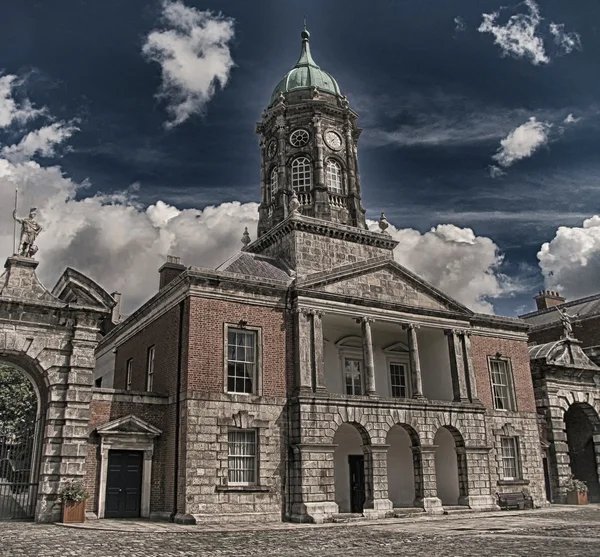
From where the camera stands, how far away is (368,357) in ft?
81.1

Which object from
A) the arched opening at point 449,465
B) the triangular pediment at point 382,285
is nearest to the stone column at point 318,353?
the triangular pediment at point 382,285

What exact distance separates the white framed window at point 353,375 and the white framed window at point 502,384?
6189 mm

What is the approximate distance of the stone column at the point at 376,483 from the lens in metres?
22.6

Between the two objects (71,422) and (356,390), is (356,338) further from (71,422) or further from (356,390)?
(71,422)

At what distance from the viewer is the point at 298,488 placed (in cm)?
2181

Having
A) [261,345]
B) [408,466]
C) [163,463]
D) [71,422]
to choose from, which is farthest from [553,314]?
[71,422]

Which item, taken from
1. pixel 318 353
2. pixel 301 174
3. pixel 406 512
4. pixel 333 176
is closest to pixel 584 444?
pixel 406 512

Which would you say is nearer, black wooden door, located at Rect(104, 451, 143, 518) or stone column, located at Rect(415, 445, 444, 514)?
black wooden door, located at Rect(104, 451, 143, 518)

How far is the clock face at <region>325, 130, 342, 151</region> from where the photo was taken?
31.2 m

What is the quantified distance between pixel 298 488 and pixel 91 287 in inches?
396

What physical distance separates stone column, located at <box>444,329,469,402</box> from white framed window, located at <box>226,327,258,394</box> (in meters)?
9.22

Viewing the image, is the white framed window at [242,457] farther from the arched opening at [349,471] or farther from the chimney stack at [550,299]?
the chimney stack at [550,299]

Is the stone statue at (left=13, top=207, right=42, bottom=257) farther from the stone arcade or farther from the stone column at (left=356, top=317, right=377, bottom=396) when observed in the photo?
the stone column at (left=356, top=317, right=377, bottom=396)

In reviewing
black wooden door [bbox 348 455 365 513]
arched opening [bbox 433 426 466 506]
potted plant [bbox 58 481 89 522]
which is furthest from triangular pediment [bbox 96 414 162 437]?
arched opening [bbox 433 426 466 506]
